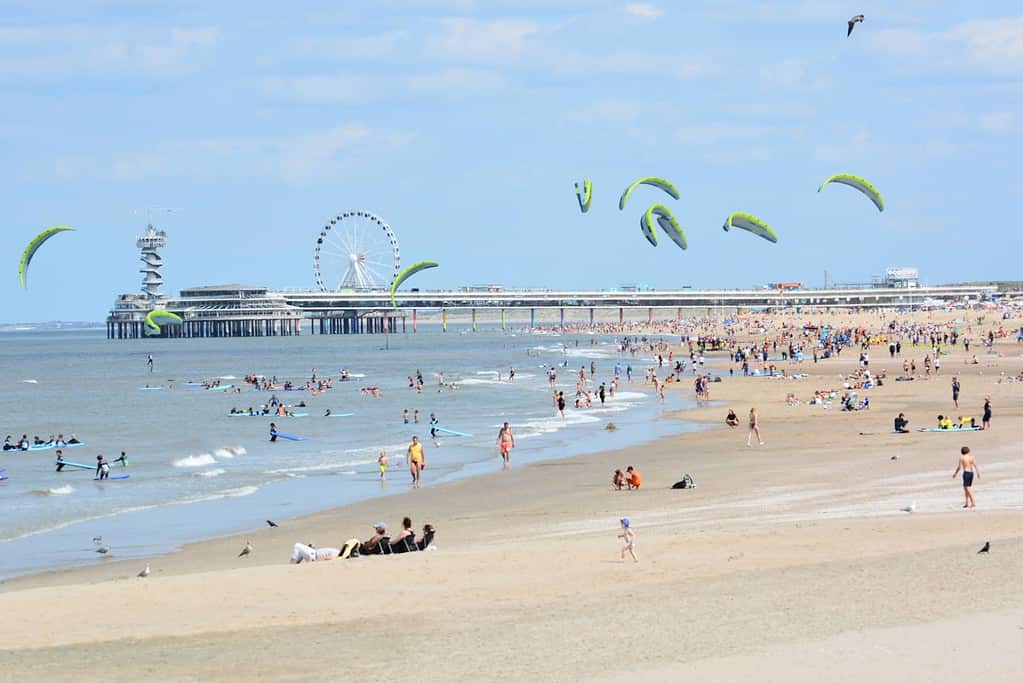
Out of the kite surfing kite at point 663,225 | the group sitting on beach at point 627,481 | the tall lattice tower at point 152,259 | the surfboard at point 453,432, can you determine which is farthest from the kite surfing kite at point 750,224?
the tall lattice tower at point 152,259

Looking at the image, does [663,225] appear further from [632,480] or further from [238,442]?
[632,480]

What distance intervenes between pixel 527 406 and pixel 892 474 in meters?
21.3

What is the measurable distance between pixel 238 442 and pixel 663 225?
34.5m

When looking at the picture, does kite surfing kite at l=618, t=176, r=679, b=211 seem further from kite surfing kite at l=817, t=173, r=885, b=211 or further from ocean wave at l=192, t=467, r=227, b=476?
ocean wave at l=192, t=467, r=227, b=476

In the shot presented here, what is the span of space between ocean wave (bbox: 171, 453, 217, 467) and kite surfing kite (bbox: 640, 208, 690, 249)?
30.3 metres

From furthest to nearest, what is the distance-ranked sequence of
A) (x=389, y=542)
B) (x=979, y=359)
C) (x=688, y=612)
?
(x=979, y=359)
(x=389, y=542)
(x=688, y=612)

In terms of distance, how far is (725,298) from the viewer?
5458 inches

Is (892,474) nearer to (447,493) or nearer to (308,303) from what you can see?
(447,493)

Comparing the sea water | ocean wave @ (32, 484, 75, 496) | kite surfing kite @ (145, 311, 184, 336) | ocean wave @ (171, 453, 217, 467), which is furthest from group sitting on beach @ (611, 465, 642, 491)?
kite surfing kite @ (145, 311, 184, 336)

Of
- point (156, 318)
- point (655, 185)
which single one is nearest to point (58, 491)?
point (655, 185)

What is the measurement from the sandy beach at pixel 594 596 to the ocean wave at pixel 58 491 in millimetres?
5981

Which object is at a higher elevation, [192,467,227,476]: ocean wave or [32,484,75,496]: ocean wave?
[192,467,227,476]: ocean wave

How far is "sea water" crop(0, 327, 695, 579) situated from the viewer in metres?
17.5

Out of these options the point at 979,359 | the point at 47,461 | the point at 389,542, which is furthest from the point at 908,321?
the point at 389,542
